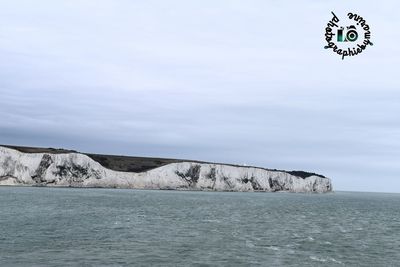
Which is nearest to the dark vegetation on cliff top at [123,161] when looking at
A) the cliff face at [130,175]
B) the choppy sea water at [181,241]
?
the cliff face at [130,175]

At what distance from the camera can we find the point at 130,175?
155 m

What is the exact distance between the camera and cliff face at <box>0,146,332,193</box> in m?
132

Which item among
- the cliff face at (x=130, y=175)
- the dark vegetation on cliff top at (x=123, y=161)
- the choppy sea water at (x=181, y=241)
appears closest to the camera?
the choppy sea water at (x=181, y=241)

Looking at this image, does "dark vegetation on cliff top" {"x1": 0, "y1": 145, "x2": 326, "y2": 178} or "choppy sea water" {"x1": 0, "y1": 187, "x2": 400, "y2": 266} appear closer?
"choppy sea water" {"x1": 0, "y1": 187, "x2": 400, "y2": 266}

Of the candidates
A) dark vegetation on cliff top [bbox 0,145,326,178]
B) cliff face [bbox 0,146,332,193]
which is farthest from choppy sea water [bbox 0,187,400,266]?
dark vegetation on cliff top [bbox 0,145,326,178]

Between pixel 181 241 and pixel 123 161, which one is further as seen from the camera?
pixel 123 161

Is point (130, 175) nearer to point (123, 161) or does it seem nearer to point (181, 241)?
point (123, 161)

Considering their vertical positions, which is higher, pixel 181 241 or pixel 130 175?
pixel 130 175

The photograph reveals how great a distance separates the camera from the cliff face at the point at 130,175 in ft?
432

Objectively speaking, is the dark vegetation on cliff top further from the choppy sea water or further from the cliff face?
the choppy sea water

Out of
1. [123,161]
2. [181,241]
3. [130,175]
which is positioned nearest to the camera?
[181,241]

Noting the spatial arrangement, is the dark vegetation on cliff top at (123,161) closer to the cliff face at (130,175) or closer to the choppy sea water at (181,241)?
the cliff face at (130,175)

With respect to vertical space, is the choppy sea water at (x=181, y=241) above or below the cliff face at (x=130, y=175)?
below

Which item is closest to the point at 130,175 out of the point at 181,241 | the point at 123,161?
the point at 123,161
